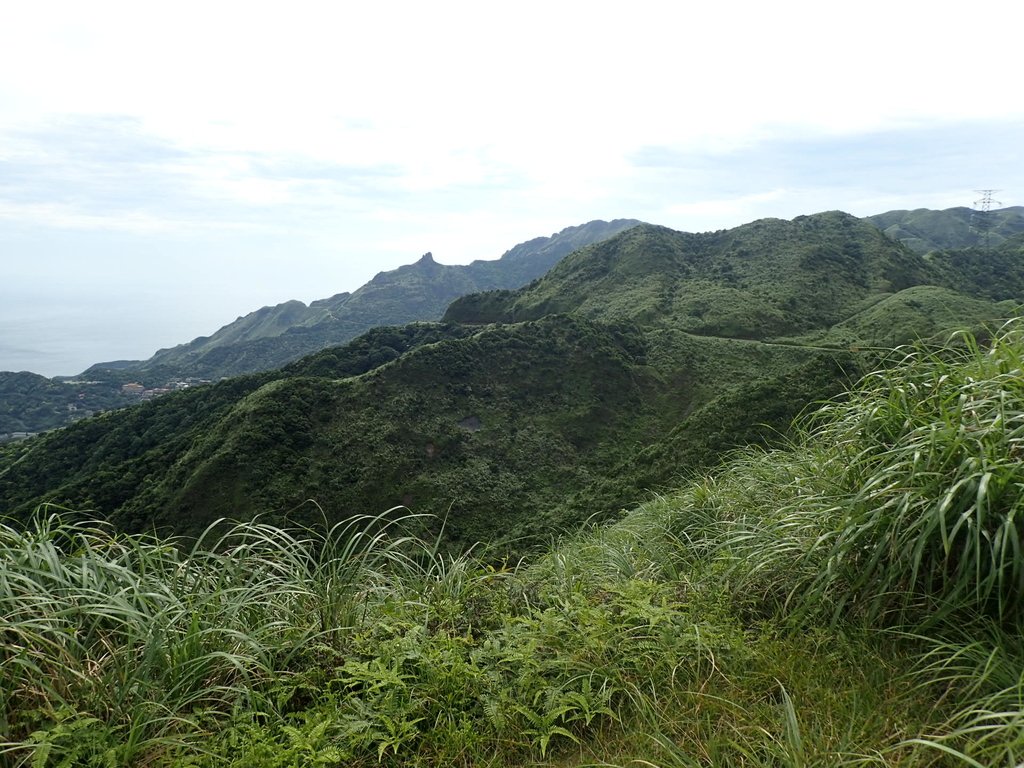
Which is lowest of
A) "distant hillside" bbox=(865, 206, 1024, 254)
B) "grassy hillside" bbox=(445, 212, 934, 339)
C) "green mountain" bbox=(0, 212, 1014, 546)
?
"green mountain" bbox=(0, 212, 1014, 546)

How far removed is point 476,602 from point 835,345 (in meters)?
49.5

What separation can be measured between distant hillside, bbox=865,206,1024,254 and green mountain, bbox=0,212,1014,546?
84290 millimetres

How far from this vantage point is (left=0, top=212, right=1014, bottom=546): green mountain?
28.9 metres

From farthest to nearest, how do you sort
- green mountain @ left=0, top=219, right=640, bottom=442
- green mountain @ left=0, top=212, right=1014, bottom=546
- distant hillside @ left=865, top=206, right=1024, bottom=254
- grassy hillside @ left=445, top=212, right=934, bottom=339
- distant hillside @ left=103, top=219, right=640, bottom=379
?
1. distant hillside @ left=865, top=206, right=1024, bottom=254
2. distant hillside @ left=103, top=219, right=640, bottom=379
3. green mountain @ left=0, top=219, right=640, bottom=442
4. grassy hillside @ left=445, top=212, right=934, bottom=339
5. green mountain @ left=0, top=212, right=1014, bottom=546

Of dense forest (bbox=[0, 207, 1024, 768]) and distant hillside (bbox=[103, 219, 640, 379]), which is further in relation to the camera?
distant hillside (bbox=[103, 219, 640, 379])

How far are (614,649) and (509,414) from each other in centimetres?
3802

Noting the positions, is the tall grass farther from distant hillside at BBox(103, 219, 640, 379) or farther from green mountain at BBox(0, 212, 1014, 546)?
distant hillside at BBox(103, 219, 640, 379)

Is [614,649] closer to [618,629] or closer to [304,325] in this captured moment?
[618,629]

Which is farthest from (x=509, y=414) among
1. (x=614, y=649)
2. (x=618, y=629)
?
(x=614, y=649)

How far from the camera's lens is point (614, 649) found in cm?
262

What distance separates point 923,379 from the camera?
347cm

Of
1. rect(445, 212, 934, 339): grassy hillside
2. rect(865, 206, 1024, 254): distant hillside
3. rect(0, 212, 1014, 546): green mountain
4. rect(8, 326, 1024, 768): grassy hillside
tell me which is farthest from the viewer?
rect(865, 206, 1024, 254): distant hillside

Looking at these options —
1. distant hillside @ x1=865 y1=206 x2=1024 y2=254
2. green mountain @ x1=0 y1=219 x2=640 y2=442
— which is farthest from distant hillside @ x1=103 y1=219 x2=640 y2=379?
distant hillside @ x1=865 y1=206 x2=1024 y2=254

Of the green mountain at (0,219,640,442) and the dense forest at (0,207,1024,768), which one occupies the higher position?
the green mountain at (0,219,640,442)
